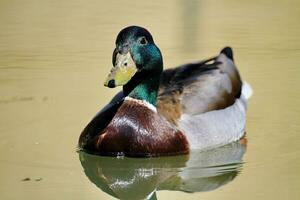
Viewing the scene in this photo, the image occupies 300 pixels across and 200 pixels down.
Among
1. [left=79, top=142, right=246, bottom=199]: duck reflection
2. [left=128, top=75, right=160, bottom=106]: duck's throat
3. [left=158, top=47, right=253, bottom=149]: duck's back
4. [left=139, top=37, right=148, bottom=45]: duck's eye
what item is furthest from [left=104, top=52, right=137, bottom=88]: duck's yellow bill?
[left=79, top=142, right=246, bottom=199]: duck reflection

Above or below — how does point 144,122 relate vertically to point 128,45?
below

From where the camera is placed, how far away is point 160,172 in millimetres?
7910

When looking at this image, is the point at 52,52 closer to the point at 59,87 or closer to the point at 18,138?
the point at 59,87

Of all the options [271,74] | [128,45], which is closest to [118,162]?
[128,45]

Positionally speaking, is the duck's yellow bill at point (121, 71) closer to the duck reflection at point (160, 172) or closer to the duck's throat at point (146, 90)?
the duck's throat at point (146, 90)

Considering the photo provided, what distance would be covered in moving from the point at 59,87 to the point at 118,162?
84.5 inches

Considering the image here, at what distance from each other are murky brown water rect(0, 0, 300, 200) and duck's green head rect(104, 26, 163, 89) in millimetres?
696

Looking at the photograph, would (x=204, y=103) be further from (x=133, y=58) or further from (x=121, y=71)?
(x=121, y=71)

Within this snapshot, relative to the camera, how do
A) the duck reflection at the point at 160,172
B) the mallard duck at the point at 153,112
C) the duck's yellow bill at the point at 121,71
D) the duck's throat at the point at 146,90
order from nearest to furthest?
the duck reflection at the point at 160,172, the duck's yellow bill at the point at 121,71, the mallard duck at the point at 153,112, the duck's throat at the point at 146,90

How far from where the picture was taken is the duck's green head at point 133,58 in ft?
25.7

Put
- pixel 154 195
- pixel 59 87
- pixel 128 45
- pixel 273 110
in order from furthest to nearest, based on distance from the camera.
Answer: pixel 59 87
pixel 273 110
pixel 128 45
pixel 154 195

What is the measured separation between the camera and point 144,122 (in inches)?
A: 321

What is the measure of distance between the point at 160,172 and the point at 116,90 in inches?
90.7

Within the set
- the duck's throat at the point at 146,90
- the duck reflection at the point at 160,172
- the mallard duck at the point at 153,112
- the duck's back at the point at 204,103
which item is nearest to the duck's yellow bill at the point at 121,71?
the mallard duck at the point at 153,112
